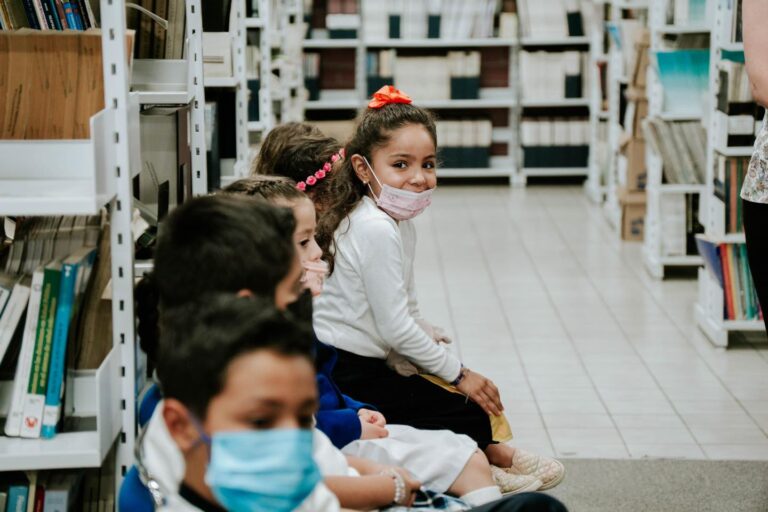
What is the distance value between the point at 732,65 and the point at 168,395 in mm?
3286

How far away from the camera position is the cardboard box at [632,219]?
20.5 feet

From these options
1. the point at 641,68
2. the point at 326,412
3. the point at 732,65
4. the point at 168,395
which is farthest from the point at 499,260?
the point at 168,395

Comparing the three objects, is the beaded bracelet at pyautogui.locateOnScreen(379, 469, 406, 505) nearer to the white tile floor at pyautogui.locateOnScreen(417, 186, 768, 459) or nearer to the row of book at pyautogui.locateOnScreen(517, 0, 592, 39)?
the white tile floor at pyautogui.locateOnScreen(417, 186, 768, 459)

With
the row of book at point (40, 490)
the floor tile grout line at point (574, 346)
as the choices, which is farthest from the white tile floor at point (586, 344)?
the row of book at point (40, 490)

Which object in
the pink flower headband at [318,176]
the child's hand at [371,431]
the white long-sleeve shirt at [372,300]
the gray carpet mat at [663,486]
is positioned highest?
the pink flower headband at [318,176]

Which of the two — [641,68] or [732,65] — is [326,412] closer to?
[732,65]

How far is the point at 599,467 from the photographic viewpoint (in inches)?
125

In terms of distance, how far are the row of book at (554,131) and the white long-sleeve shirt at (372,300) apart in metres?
5.67

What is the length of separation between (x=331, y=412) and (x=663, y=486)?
131 cm

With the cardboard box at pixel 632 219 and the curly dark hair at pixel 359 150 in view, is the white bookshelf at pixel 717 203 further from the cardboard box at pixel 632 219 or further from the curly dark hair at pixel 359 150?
the curly dark hair at pixel 359 150

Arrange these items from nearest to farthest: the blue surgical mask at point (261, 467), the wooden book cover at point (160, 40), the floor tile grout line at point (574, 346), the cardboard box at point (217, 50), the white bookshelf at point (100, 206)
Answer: the blue surgical mask at point (261, 467) < the white bookshelf at point (100, 206) < the wooden book cover at point (160, 40) < the cardboard box at point (217, 50) < the floor tile grout line at point (574, 346)

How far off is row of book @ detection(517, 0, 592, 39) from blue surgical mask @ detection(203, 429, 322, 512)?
23.8ft

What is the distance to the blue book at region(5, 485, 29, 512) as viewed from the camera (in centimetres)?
194

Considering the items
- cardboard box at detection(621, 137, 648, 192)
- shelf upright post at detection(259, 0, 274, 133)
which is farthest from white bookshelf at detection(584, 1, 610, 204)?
shelf upright post at detection(259, 0, 274, 133)
